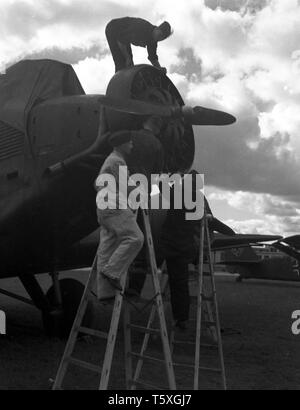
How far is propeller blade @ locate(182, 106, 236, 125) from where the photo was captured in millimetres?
5578

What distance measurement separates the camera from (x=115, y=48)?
585cm

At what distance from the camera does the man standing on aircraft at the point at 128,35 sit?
19.2 ft

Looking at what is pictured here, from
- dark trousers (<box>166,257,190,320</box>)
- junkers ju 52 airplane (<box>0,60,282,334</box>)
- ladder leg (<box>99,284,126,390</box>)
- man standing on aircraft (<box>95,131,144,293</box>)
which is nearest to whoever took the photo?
ladder leg (<box>99,284,126,390</box>)

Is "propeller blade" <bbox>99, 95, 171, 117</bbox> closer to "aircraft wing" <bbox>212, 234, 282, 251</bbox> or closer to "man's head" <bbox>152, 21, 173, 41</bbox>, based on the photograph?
"man's head" <bbox>152, 21, 173, 41</bbox>

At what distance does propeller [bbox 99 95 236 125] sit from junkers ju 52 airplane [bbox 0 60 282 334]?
11 millimetres

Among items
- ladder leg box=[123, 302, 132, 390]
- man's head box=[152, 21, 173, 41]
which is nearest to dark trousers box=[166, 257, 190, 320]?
ladder leg box=[123, 302, 132, 390]

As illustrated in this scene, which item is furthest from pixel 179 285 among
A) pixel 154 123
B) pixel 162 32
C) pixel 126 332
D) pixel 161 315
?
pixel 162 32

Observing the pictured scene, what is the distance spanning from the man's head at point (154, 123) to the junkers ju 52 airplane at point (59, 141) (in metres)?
0.07

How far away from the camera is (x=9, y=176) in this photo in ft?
21.7

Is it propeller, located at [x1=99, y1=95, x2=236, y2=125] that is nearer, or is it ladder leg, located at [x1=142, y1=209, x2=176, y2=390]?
ladder leg, located at [x1=142, y1=209, x2=176, y2=390]

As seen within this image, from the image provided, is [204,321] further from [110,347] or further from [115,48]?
→ [115,48]

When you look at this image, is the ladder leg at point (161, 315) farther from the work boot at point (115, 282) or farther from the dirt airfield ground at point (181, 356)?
the dirt airfield ground at point (181, 356)

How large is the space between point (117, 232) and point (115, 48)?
2.59 m
